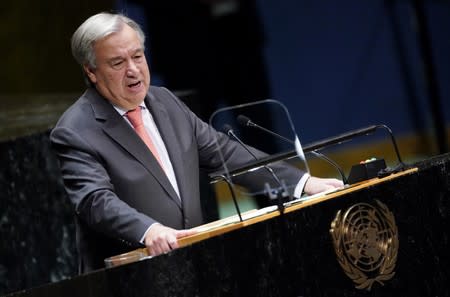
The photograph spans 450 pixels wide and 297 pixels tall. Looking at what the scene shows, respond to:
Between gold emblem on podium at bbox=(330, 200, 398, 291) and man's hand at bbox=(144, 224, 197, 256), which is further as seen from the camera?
gold emblem on podium at bbox=(330, 200, 398, 291)

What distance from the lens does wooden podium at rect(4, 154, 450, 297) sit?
89.2 inches

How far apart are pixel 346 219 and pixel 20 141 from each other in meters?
2.11

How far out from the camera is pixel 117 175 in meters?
2.74

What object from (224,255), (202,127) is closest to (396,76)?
(202,127)

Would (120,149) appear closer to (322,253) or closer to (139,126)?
(139,126)

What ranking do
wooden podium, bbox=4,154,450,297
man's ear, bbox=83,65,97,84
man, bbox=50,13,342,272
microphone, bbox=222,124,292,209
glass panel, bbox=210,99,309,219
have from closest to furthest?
1. wooden podium, bbox=4,154,450,297
2. microphone, bbox=222,124,292,209
3. glass panel, bbox=210,99,309,219
4. man, bbox=50,13,342,272
5. man's ear, bbox=83,65,97,84

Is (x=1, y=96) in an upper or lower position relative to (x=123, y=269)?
upper

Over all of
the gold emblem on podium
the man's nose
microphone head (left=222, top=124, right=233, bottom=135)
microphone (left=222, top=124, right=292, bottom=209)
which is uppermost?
the man's nose

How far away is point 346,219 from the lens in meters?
2.52

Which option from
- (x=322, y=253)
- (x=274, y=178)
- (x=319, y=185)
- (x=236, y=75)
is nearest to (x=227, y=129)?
(x=274, y=178)

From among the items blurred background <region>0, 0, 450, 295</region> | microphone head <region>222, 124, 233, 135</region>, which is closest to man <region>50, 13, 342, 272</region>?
microphone head <region>222, 124, 233, 135</region>

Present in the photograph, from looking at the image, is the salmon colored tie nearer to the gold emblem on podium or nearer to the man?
the man

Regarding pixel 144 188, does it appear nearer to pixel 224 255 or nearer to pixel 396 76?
pixel 224 255

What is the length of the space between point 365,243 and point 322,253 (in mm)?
124
